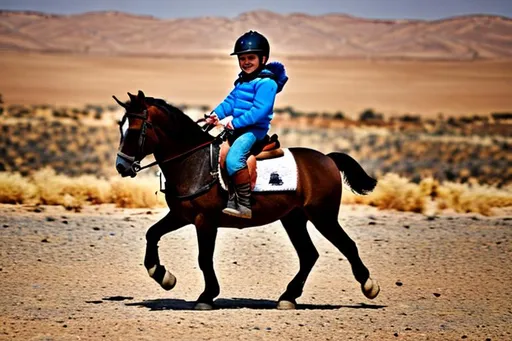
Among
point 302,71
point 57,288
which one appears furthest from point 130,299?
point 302,71

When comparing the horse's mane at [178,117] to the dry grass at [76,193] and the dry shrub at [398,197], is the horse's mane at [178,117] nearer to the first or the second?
the dry grass at [76,193]

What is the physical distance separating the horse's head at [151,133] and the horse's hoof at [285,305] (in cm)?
195

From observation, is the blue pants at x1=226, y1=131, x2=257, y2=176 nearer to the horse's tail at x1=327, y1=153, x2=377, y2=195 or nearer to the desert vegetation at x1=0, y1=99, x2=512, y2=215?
the horse's tail at x1=327, y1=153, x2=377, y2=195

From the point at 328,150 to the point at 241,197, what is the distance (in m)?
29.8

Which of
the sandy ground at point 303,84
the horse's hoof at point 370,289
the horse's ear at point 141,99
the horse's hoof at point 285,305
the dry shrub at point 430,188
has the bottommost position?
the horse's hoof at point 285,305

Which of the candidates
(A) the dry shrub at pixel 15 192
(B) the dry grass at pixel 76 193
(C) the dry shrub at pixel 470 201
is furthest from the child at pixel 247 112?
(C) the dry shrub at pixel 470 201

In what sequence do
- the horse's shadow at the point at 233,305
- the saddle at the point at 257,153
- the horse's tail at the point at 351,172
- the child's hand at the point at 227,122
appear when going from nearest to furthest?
the child's hand at the point at 227,122
the saddle at the point at 257,153
the horse's shadow at the point at 233,305
the horse's tail at the point at 351,172

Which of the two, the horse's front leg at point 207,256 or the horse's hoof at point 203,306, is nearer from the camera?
the horse's front leg at point 207,256

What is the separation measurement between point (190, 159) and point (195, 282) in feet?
8.13

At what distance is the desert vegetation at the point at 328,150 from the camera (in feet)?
61.6

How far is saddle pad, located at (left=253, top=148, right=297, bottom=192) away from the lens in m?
9.83

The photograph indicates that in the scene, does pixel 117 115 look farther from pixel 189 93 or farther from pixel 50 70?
pixel 50 70

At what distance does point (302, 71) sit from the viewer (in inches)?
5728

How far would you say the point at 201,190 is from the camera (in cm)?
954
